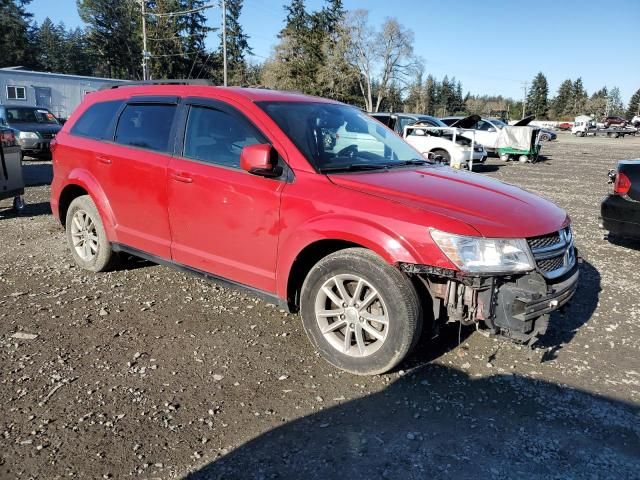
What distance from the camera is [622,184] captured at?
241 inches

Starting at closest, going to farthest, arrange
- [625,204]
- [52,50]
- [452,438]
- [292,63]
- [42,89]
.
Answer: [452,438] < [625,204] < [42,89] < [292,63] < [52,50]

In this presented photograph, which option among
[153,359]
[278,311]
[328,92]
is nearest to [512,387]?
[278,311]

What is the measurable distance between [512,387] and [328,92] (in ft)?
204

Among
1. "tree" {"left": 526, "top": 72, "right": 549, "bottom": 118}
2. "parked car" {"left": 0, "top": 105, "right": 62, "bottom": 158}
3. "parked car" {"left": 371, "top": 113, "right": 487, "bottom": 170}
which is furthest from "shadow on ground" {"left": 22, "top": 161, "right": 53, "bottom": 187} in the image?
"tree" {"left": 526, "top": 72, "right": 549, "bottom": 118}

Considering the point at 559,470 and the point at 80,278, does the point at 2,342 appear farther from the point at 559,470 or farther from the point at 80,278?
the point at 559,470

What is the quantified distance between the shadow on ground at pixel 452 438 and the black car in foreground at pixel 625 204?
3651mm

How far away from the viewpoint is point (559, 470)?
2.53m

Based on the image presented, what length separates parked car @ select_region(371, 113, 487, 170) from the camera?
15.5 meters

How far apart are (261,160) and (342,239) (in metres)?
0.79

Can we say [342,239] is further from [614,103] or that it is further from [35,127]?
[614,103]

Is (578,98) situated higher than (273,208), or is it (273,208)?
(578,98)

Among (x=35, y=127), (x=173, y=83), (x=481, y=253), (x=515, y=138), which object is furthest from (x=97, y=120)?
(x=515, y=138)

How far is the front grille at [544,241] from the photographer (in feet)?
10.3

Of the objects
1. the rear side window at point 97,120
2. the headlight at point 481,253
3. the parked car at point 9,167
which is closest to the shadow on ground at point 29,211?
the parked car at point 9,167
